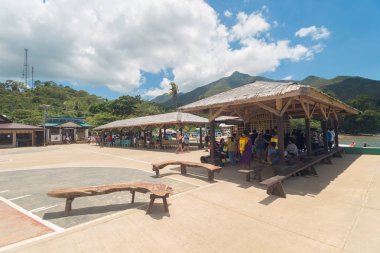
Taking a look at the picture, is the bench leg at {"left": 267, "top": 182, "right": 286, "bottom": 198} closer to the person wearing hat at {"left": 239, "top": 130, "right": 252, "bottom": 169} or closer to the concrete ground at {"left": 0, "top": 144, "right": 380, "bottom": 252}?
the concrete ground at {"left": 0, "top": 144, "right": 380, "bottom": 252}

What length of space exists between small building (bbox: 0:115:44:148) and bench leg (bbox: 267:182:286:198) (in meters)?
34.1

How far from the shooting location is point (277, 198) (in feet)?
16.1

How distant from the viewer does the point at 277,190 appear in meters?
5.13

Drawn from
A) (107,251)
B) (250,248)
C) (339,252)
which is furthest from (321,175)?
(107,251)

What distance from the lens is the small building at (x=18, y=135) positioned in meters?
27.8

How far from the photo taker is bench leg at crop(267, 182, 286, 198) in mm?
5020

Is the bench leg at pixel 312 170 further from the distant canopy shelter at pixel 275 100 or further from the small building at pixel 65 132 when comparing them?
the small building at pixel 65 132

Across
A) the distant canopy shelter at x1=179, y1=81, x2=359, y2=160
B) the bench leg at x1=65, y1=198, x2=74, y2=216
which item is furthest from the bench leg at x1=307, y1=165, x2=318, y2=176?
the bench leg at x1=65, y1=198, x2=74, y2=216

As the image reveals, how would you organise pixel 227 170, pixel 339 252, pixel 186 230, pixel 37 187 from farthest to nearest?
pixel 227 170 → pixel 37 187 → pixel 186 230 → pixel 339 252

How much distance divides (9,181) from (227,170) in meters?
8.15

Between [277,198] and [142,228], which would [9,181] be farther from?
[277,198]

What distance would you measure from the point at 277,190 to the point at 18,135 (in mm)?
36183

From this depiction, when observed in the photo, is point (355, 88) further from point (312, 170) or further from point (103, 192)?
point (103, 192)

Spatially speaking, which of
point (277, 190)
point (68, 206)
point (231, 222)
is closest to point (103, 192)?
point (68, 206)
